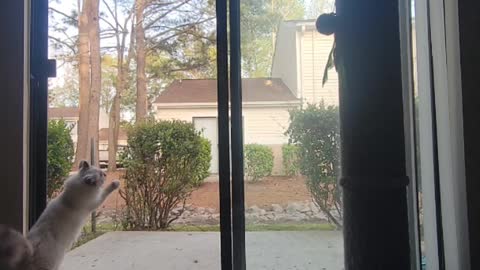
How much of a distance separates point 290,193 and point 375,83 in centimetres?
134

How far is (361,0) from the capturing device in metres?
0.66

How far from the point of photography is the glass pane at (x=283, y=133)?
75.8 inches

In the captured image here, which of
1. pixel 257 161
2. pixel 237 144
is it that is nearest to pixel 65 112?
pixel 237 144

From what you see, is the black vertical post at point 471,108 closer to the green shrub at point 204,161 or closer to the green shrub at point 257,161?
the green shrub at point 257,161

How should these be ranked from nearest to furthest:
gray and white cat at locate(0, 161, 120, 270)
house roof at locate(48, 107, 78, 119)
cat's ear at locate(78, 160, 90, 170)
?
gray and white cat at locate(0, 161, 120, 270), cat's ear at locate(78, 160, 90, 170), house roof at locate(48, 107, 78, 119)

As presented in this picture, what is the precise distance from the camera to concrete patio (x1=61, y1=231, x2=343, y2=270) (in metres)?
1.94

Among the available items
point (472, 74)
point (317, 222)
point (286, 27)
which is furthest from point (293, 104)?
point (472, 74)

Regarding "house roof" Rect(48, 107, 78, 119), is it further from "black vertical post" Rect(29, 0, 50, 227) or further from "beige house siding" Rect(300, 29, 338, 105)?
"beige house siding" Rect(300, 29, 338, 105)

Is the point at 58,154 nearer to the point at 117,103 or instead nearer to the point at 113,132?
the point at 113,132

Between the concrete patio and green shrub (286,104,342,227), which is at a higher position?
green shrub (286,104,342,227)

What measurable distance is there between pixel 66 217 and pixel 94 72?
78cm

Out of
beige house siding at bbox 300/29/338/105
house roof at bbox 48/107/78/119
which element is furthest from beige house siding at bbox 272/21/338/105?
house roof at bbox 48/107/78/119

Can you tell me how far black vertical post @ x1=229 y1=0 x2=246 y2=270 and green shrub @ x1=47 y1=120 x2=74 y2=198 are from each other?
0.88 meters

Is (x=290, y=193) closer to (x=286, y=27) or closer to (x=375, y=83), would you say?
(x=286, y=27)
